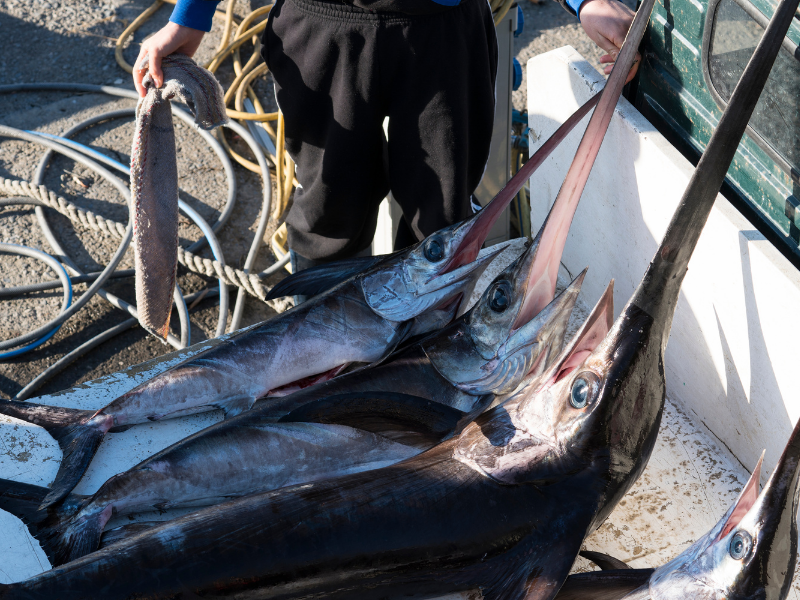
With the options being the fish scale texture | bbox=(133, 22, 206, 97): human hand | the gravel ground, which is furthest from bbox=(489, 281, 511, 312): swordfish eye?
the gravel ground

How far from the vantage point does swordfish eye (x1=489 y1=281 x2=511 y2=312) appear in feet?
5.69

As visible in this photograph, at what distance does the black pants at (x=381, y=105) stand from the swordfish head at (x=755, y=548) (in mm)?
1309

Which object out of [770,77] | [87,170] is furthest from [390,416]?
[87,170]

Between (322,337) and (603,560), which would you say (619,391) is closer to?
(603,560)

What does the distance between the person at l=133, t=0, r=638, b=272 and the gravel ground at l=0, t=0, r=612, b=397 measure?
1247mm

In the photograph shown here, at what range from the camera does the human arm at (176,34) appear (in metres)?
1.99

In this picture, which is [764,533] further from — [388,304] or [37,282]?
[37,282]

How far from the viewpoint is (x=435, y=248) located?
1.93m

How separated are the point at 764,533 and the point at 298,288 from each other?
4.50 ft

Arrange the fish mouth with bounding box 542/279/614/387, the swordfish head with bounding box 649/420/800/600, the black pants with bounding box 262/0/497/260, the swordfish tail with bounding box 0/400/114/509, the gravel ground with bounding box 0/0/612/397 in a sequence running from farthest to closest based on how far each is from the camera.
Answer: the gravel ground with bounding box 0/0/612/397 < the black pants with bounding box 262/0/497/260 < the swordfish tail with bounding box 0/400/114/509 < the fish mouth with bounding box 542/279/614/387 < the swordfish head with bounding box 649/420/800/600

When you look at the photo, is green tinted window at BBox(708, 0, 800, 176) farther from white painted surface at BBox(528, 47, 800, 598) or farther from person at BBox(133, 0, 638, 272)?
person at BBox(133, 0, 638, 272)

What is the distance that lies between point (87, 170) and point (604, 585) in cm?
360

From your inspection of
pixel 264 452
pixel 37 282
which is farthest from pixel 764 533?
pixel 37 282

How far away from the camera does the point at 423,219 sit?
233 centimetres
